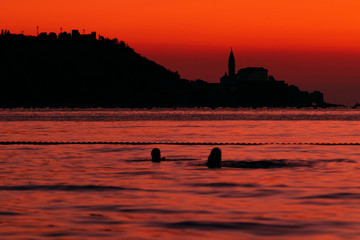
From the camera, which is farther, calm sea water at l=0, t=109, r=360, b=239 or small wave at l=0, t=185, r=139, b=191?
small wave at l=0, t=185, r=139, b=191

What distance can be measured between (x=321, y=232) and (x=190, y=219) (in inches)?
162

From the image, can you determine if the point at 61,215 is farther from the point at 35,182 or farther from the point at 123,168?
the point at 123,168

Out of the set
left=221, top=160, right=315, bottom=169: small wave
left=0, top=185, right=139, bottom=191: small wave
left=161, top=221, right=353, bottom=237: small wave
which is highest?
left=161, top=221, right=353, bottom=237: small wave

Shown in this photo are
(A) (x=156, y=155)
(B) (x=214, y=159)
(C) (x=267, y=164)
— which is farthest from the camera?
(A) (x=156, y=155)

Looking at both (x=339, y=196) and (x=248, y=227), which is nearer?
(x=248, y=227)

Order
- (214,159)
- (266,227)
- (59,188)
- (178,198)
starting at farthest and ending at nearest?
(214,159)
(59,188)
(178,198)
(266,227)

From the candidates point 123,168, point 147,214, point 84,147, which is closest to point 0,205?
point 147,214

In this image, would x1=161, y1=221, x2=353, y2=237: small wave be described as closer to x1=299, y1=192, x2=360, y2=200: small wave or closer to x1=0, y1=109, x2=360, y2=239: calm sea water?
x1=0, y1=109, x2=360, y2=239: calm sea water

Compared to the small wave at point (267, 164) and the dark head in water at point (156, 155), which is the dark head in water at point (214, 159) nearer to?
the small wave at point (267, 164)

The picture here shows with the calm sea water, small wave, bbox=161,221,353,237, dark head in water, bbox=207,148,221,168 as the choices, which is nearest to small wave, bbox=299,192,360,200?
the calm sea water

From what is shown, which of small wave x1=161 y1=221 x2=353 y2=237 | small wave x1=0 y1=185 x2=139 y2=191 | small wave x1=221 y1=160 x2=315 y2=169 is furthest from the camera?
small wave x1=221 y1=160 x2=315 y2=169

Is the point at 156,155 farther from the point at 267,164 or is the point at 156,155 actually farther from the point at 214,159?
the point at 267,164

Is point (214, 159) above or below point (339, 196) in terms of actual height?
above

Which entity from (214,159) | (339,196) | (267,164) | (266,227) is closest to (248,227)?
(266,227)
